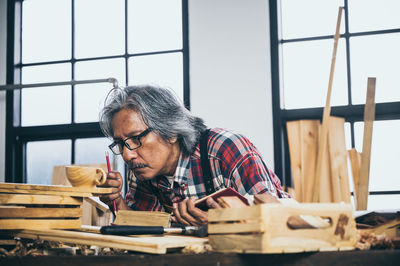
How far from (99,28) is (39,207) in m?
3.08

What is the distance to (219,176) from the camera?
1.98 metres

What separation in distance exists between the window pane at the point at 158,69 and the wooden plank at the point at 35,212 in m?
2.64

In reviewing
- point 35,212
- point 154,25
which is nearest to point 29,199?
point 35,212

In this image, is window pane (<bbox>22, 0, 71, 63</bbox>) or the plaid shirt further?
window pane (<bbox>22, 0, 71, 63</bbox>)

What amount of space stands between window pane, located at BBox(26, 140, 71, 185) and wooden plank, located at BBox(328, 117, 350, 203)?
204 centimetres

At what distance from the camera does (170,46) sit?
13.1 feet

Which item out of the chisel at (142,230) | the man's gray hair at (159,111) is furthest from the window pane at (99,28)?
the chisel at (142,230)

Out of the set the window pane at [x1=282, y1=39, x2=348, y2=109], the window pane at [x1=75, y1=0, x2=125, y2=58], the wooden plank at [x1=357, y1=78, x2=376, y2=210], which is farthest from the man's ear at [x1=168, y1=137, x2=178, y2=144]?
the window pane at [x1=75, y1=0, x2=125, y2=58]

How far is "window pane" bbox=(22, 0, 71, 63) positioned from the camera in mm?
4270

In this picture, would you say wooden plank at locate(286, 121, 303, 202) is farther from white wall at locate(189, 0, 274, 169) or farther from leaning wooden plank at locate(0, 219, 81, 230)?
leaning wooden plank at locate(0, 219, 81, 230)

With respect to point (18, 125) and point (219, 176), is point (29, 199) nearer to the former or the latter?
point (219, 176)

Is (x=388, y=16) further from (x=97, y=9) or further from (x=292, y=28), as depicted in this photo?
(x=97, y=9)

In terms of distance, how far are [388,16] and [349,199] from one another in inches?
52.0

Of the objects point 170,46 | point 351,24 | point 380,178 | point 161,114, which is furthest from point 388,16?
point 161,114
